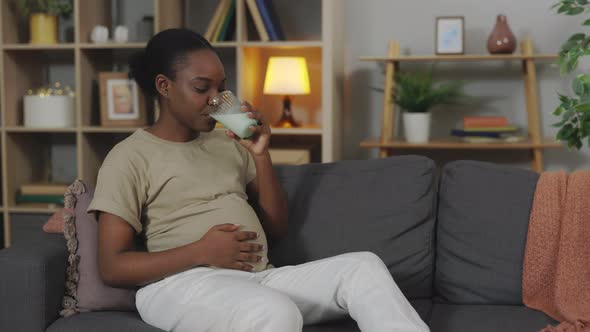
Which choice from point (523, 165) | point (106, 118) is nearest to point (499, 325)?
point (523, 165)

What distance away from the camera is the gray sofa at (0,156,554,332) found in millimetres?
1931

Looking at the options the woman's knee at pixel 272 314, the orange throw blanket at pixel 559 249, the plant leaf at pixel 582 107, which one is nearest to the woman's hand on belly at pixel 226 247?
the woman's knee at pixel 272 314

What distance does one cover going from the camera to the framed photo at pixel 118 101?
3396 mm

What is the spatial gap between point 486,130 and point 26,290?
6.83ft

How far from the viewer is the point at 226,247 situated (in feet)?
5.50

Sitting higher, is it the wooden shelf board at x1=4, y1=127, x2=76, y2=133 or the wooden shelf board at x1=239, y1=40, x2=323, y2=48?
the wooden shelf board at x1=239, y1=40, x2=323, y2=48

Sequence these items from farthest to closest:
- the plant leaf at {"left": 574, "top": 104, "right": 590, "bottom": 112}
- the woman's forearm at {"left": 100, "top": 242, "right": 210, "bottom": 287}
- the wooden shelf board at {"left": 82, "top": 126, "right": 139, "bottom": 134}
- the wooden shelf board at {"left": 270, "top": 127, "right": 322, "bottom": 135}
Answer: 1. the wooden shelf board at {"left": 82, "top": 126, "right": 139, "bottom": 134}
2. the wooden shelf board at {"left": 270, "top": 127, "right": 322, "bottom": 135}
3. the plant leaf at {"left": 574, "top": 104, "right": 590, "bottom": 112}
4. the woman's forearm at {"left": 100, "top": 242, "right": 210, "bottom": 287}

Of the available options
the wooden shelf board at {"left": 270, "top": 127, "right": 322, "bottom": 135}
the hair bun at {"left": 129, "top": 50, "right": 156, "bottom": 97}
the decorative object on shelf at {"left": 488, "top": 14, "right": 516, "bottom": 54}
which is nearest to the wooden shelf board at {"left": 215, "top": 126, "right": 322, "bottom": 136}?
the wooden shelf board at {"left": 270, "top": 127, "right": 322, "bottom": 135}

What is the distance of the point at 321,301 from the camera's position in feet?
5.53

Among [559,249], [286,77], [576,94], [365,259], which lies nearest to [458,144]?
[286,77]

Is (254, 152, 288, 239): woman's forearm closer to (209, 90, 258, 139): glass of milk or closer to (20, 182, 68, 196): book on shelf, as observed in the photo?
(209, 90, 258, 139): glass of milk

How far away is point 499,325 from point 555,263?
0.25m

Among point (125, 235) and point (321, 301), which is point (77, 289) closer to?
point (125, 235)

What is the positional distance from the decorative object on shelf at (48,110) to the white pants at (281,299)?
6.30 feet
